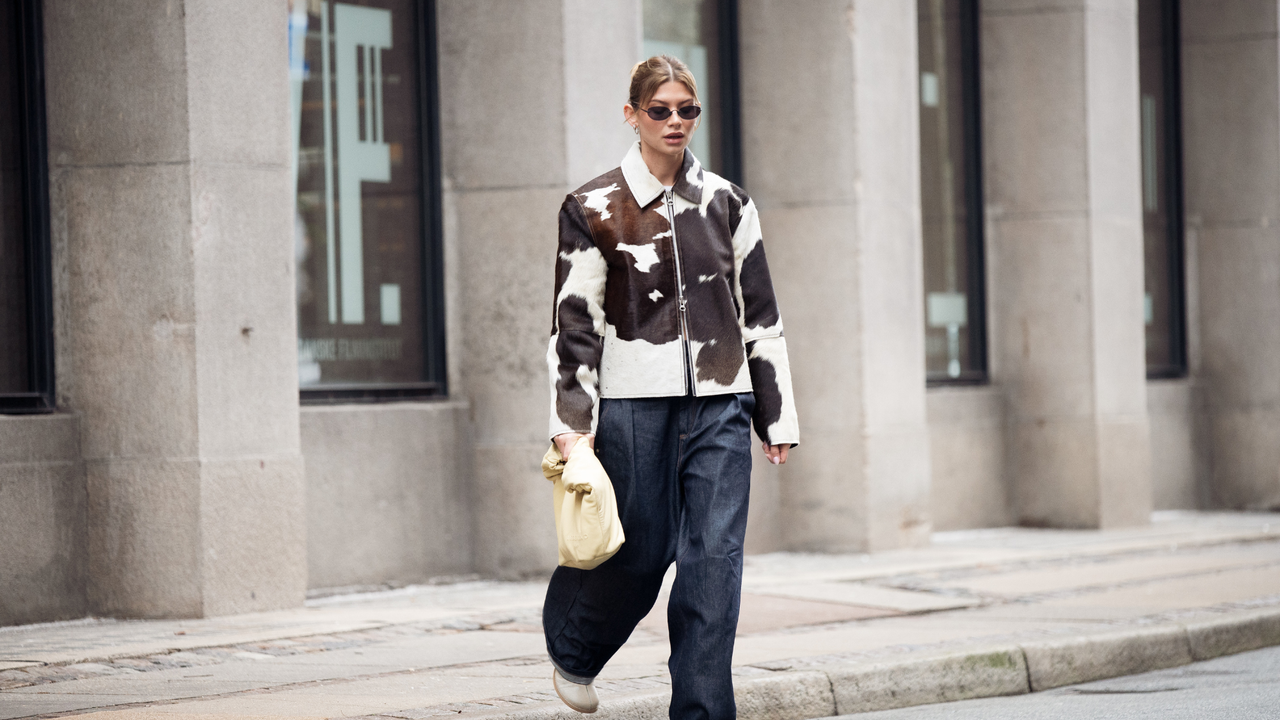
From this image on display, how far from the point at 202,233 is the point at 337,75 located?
1.74 meters

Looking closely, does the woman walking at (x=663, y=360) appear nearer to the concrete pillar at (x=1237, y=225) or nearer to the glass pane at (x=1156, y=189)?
the glass pane at (x=1156, y=189)

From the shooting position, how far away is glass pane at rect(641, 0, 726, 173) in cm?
1114

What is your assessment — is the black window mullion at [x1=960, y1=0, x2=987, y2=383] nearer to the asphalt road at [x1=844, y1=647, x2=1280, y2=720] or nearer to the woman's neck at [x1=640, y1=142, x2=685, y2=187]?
A: the asphalt road at [x1=844, y1=647, x2=1280, y2=720]

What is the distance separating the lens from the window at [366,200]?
30.3 feet

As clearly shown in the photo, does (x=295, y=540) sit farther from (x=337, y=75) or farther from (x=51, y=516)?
(x=337, y=75)

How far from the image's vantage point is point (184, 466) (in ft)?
25.9

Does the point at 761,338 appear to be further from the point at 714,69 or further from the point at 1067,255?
the point at 1067,255

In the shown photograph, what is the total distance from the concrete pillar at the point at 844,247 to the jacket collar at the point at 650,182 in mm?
6088

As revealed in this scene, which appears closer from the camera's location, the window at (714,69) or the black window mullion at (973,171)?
the window at (714,69)

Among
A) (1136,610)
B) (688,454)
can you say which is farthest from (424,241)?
(688,454)

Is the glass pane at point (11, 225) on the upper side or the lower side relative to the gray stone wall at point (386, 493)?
upper

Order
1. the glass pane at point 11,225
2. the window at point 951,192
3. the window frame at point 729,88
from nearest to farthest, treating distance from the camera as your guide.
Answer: the glass pane at point 11,225 < the window frame at point 729,88 < the window at point 951,192

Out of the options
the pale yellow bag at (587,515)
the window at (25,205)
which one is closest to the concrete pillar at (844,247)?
the window at (25,205)

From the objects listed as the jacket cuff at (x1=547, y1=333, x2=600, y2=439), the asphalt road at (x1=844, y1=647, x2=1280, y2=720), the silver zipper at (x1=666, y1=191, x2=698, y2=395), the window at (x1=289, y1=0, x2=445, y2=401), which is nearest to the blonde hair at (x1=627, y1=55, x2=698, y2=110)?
the silver zipper at (x1=666, y1=191, x2=698, y2=395)
